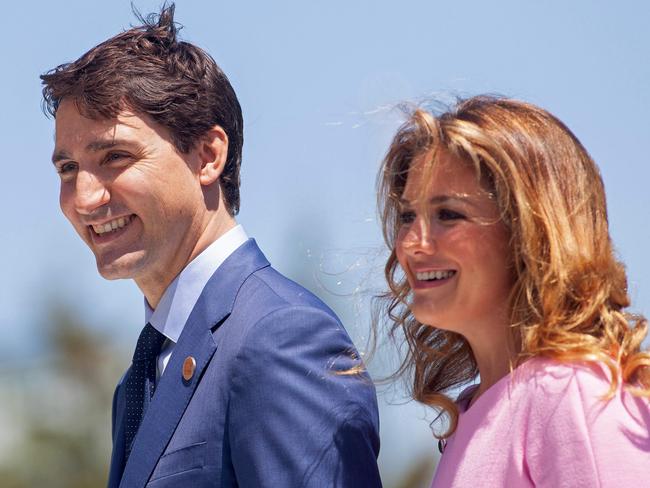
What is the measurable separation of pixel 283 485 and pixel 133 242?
908mm

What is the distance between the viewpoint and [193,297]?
341 centimetres

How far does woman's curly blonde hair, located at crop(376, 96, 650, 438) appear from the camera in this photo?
250cm

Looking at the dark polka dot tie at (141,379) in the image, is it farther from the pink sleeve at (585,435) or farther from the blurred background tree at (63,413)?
the blurred background tree at (63,413)

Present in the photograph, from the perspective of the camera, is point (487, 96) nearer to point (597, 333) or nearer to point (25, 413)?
point (597, 333)

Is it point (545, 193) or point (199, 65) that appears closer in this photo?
point (545, 193)

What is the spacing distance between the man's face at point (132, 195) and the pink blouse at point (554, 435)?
1178 mm

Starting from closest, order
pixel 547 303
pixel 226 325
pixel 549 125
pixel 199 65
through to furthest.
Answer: pixel 547 303 → pixel 549 125 → pixel 226 325 → pixel 199 65

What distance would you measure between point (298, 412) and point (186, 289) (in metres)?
0.65

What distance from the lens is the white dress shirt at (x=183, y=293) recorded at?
3402 mm

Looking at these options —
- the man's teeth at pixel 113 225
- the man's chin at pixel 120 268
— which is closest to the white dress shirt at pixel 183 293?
the man's chin at pixel 120 268

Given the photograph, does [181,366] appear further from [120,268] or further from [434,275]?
[434,275]

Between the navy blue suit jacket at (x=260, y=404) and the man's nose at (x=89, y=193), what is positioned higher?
the man's nose at (x=89, y=193)

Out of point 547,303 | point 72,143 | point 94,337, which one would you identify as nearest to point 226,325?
point 72,143

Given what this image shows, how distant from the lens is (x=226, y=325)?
3.20 metres
